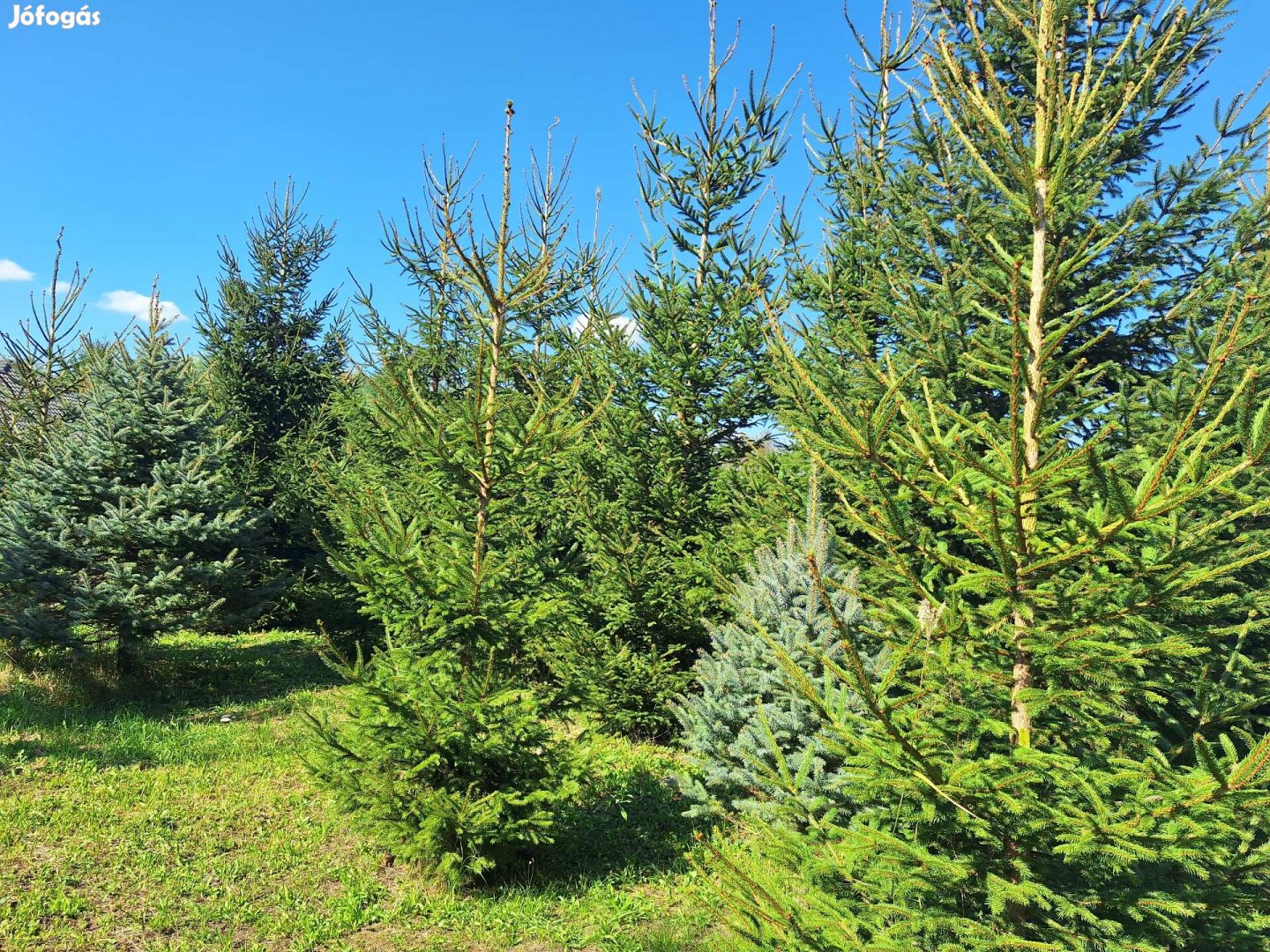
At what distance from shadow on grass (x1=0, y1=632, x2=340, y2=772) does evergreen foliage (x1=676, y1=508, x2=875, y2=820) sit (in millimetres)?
5347

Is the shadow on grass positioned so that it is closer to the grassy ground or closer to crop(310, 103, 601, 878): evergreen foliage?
the grassy ground

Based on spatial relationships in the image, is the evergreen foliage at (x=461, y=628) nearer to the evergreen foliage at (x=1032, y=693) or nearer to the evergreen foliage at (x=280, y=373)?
the evergreen foliage at (x=1032, y=693)

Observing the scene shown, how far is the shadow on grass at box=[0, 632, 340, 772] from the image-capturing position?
7.32 metres

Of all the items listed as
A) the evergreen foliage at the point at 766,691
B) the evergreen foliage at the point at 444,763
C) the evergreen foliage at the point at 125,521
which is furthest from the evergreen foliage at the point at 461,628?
the evergreen foliage at the point at 125,521

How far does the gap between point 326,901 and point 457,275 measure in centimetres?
479

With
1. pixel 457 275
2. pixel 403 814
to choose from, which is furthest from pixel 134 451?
pixel 403 814

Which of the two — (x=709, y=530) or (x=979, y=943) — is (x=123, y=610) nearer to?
(x=709, y=530)

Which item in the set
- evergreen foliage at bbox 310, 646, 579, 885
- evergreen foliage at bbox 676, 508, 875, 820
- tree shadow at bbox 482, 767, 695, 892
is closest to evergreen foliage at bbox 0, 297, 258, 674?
evergreen foliage at bbox 310, 646, 579, 885

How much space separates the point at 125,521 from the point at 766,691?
26.6 feet

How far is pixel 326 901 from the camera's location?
16.6 ft

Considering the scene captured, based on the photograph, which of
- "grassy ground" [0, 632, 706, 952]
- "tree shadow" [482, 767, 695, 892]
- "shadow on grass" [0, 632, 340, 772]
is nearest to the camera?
"grassy ground" [0, 632, 706, 952]

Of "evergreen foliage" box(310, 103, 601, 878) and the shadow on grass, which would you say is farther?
the shadow on grass

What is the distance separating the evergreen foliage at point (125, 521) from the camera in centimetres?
865

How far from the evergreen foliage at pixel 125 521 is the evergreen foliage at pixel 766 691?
Answer: 6.75 metres
